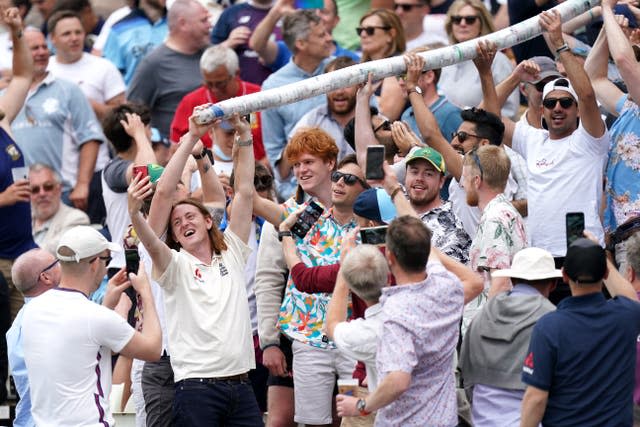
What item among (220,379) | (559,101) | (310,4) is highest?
(310,4)

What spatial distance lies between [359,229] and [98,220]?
Answer: 202 inches

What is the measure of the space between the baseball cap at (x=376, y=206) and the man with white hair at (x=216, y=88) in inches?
140

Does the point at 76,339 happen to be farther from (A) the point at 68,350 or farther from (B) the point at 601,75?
(B) the point at 601,75

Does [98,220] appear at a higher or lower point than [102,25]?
lower

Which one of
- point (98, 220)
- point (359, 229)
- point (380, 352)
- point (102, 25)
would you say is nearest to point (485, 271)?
point (359, 229)

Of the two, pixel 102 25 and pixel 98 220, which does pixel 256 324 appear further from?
pixel 102 25

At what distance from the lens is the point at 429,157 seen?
8102 millimetres

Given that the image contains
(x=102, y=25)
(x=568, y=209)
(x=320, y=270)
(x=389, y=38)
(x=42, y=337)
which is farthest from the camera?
(x=102, y=25)

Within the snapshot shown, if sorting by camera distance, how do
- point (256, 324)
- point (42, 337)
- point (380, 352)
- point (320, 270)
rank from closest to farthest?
point (380, 352), point (42, 337), point (320, 270), point (256, 324)

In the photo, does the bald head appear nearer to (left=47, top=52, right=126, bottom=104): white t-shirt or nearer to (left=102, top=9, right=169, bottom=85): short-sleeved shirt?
(left=47, top=52, right=126, bottom=104): white t-shirt

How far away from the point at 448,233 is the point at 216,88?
3.70 meters

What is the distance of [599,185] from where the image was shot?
8.48 m

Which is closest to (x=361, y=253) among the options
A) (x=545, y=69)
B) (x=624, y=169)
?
(x=624, y=169)

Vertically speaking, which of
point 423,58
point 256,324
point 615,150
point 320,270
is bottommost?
point 256,324
